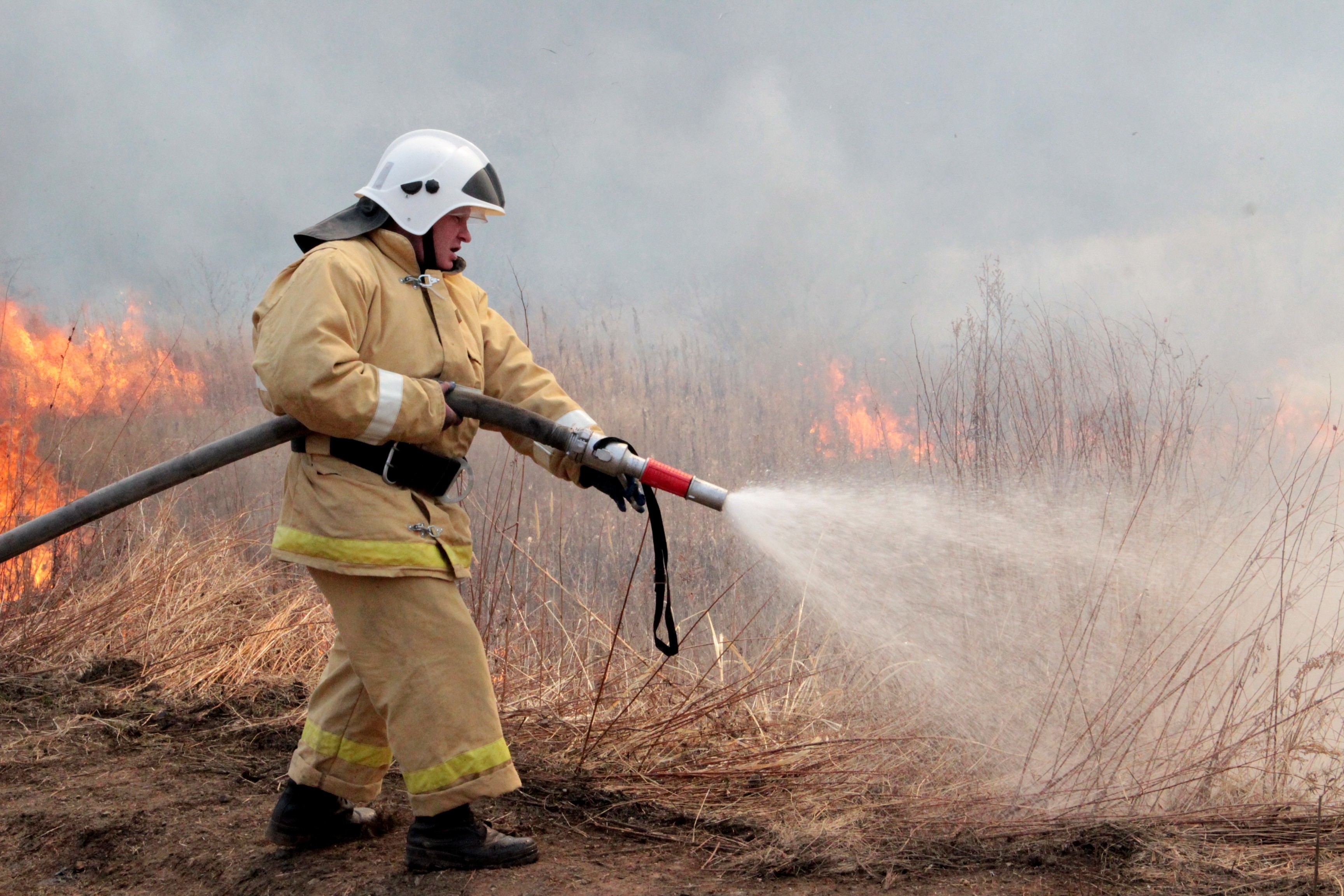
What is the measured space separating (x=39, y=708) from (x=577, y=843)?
2.78 metres

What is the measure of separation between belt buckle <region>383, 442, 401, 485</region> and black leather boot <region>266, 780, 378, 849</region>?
93 centimetres

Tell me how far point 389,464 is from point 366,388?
248mm

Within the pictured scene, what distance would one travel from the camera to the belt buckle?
245 cm

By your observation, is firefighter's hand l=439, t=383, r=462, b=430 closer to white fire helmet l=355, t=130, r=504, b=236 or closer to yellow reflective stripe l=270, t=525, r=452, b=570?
yellow reflective stripe l=270, t=525, r=452, b=570

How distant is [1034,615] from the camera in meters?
4.05

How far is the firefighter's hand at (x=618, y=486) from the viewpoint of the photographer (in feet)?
8.67

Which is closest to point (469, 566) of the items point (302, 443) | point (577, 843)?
point (302, 443)

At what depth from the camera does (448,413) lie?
2.47 metres

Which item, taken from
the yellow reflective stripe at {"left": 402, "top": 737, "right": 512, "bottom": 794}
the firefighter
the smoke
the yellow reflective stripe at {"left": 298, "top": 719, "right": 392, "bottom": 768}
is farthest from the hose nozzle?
the yellow reflective stripe at {"left": 298, "top": 719, "right": 392, "bottom": 768}

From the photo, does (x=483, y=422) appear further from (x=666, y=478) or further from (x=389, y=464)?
(x=666, y=478)

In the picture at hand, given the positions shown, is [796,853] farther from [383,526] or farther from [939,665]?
[939,665]

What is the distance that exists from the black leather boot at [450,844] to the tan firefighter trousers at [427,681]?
0.22 ft

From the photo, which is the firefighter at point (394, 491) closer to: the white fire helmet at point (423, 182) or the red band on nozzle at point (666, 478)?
the white fire helmet at point (423, 182)

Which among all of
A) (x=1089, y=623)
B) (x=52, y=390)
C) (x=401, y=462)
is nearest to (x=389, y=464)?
(x=401, y=462)
